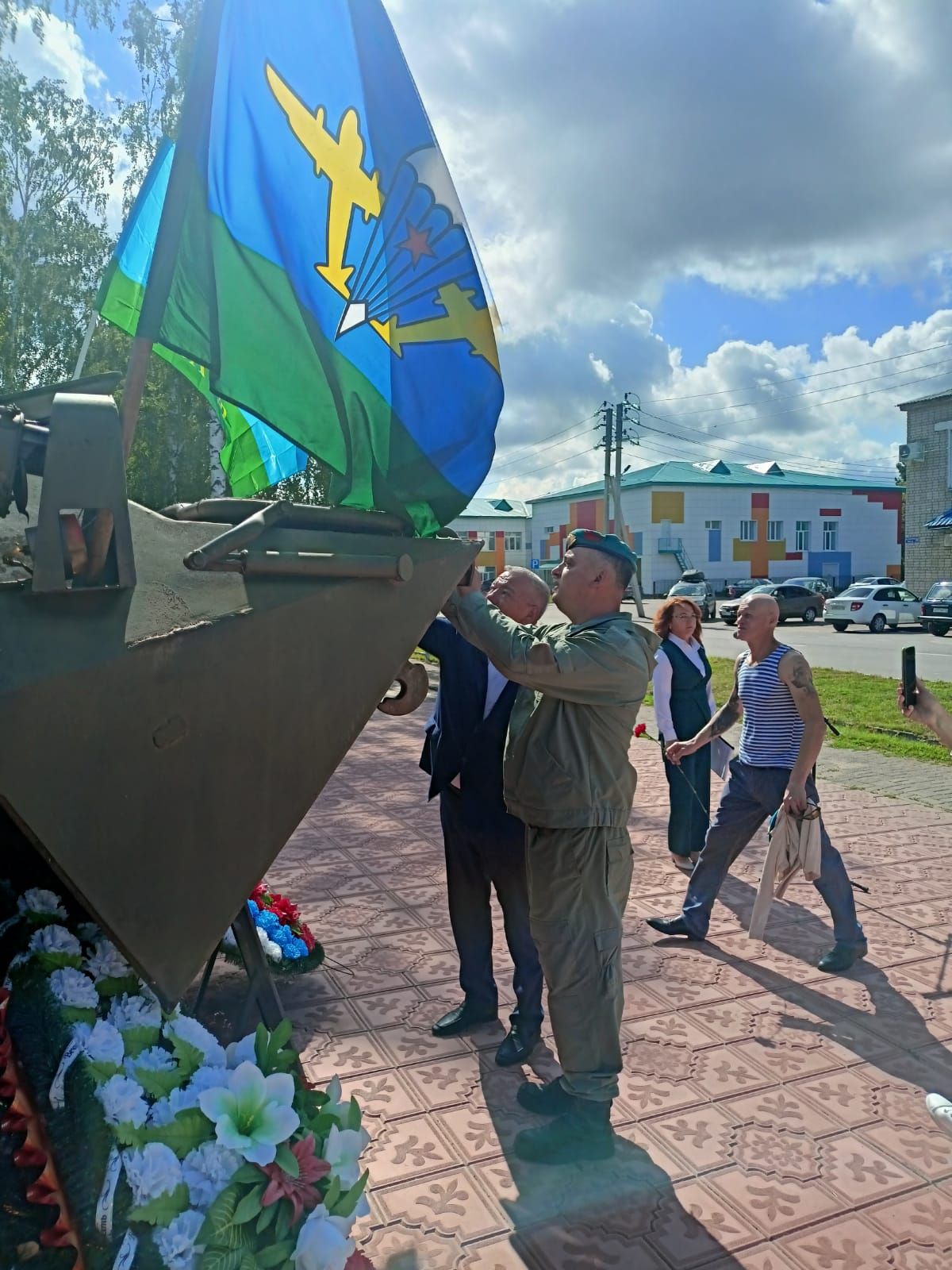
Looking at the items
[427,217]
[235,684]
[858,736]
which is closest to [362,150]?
[427,217]

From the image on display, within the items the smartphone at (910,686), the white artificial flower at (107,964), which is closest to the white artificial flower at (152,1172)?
the white artificial flower at (107,964)

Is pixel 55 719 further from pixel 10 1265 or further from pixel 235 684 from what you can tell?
pixel 10 1265

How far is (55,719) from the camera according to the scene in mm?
1540

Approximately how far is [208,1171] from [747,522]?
51.6 m

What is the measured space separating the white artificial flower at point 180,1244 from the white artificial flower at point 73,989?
1.60 ft

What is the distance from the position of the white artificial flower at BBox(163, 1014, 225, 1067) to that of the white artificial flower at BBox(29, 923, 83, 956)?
303 mm

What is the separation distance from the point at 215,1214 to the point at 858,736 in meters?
9.61

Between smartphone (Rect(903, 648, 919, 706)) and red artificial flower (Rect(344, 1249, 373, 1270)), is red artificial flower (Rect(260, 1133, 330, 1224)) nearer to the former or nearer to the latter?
red artificial flower (Rect(344, 1249, 373, 1270))

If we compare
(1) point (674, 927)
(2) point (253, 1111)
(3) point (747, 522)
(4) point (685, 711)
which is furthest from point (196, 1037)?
(3) point (747, 522)

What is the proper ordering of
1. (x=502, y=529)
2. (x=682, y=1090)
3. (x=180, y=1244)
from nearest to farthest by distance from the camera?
(x=180, y=1244) → (x=682, y=1090) → (x=502, y=529)

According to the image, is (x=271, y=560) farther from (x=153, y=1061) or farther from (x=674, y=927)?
(x=674, y=927)

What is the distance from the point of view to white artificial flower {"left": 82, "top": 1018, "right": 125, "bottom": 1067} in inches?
73.9

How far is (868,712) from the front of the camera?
11.6m

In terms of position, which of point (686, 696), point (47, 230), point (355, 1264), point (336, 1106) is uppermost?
point (47, 230)
